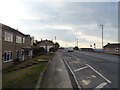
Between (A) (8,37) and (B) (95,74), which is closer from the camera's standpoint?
(B) (95,74)

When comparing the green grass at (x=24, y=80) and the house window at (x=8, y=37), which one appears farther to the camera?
the house window at (x=8, y=37)

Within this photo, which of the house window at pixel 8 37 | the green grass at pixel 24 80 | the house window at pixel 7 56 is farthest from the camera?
the house window at pixel 7 56

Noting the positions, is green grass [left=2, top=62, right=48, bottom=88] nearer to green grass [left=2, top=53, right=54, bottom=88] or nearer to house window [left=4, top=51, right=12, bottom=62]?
green grass [left=2, top=53, right=54, bottom=88]

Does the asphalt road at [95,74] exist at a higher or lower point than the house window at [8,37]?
lower

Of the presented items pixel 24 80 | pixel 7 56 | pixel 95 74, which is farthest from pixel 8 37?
pixel 95 74

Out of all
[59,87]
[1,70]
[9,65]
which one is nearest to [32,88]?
[59,87]

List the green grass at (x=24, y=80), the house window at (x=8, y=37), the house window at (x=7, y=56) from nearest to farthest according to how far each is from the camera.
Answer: the green grass at (x=24, y=80) < the house window at (x=8, y=37) < the house window at (x=7, y=56)

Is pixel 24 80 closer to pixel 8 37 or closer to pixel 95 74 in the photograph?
pixel 95 74

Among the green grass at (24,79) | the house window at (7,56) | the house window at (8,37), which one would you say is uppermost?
the house window at (8,37)

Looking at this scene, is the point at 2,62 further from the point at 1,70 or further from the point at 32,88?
the point at 32,88

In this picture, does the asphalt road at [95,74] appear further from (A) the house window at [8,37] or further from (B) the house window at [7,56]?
(A) the house window at [8,37]

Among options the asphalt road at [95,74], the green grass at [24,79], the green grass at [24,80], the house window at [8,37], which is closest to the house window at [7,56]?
the house window at [8,37]

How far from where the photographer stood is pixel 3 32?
22.5 m

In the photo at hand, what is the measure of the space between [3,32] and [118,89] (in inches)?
717
